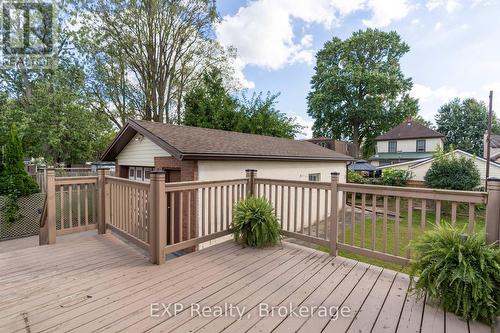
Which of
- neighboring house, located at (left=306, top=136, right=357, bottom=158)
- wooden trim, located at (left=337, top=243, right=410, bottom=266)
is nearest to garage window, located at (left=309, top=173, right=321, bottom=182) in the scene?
wooden trim, located at (left=337, top=243, right=410, bottom=266)

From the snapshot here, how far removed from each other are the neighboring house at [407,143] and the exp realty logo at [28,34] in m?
29.3

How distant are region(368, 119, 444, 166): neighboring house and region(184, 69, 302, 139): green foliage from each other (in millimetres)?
16527

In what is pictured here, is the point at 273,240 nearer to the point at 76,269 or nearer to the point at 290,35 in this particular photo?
the point at 76,269

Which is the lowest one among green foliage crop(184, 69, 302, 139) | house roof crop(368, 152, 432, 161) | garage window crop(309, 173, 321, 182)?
garage window crop(309, 173, 321, 182)

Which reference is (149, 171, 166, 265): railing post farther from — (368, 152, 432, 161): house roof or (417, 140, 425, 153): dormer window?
(417, 140, 425, 153): dormer window

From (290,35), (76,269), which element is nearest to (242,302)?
(76,269)

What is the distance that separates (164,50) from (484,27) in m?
15.0

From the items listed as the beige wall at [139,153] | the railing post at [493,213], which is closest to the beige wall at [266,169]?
the beige wall at [139,153]

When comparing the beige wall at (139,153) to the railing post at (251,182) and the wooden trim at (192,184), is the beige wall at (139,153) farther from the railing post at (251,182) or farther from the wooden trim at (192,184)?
the wooden trim at (192,184)

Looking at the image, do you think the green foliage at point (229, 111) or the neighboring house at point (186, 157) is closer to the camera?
the neighboring house at point (186, 157)

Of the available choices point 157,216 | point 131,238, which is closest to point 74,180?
point 131,238

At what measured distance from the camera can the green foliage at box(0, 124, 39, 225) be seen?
7344 mm

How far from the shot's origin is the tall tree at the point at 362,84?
2559 centimetres

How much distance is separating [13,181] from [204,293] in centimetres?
865
